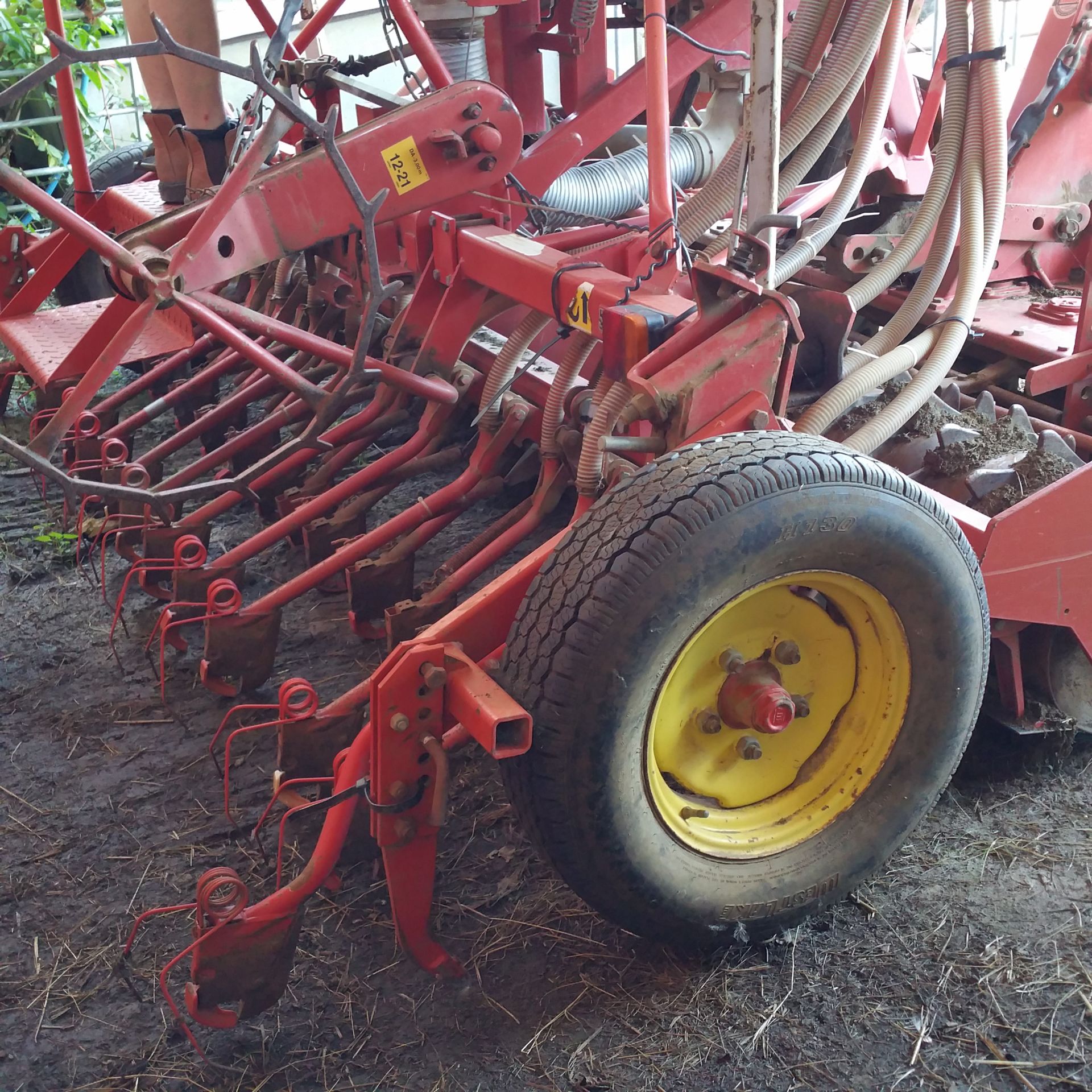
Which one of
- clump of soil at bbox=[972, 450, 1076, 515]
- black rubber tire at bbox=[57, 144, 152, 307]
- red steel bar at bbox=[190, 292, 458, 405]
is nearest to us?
clump of soil at bbox=[972, 450, 1076, 515]

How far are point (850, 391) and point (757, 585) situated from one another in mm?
701

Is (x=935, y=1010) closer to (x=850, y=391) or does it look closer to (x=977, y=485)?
(x=977, y=485)

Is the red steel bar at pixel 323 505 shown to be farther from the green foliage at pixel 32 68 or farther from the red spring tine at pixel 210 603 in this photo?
the green foliage at pixel 32 68

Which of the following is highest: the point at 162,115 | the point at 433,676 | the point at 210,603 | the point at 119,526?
the point at 162,115

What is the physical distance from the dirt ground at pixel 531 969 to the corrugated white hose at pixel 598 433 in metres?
0.70

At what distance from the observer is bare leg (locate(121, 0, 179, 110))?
3732mm

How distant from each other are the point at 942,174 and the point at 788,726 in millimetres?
1378

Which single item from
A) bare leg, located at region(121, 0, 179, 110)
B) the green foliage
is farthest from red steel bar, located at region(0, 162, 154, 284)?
the green foliage

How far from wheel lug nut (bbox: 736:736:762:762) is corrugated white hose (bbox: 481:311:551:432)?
1233 millimetres

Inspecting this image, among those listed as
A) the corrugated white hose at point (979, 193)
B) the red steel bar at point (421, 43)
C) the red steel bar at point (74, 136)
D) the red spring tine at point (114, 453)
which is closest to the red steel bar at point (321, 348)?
the red spring tine at point (114, 453)

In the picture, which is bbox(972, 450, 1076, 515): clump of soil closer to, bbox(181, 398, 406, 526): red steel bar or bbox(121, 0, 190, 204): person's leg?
bbox(181, 398, 406, 526): red steel bar

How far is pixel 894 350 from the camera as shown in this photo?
2.32 m

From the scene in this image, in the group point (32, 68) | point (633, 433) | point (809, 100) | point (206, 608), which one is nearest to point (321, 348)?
point (206, 608)

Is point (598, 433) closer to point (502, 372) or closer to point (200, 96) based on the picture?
point (502, 372)
